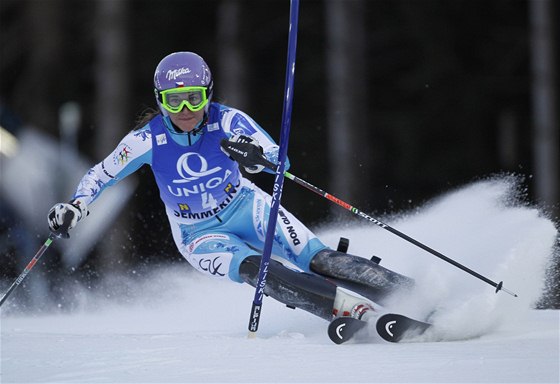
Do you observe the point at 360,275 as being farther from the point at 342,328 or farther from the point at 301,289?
the point at 342,328

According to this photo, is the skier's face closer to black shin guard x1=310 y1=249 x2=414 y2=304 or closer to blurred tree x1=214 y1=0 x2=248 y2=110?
black shin guard x1=310 y1=249 x2=414 y2=304

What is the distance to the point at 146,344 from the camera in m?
6.03

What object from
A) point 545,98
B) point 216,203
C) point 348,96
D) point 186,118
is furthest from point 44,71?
point 186,118

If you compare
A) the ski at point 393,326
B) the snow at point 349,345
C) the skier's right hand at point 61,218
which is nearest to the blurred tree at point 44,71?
the snow at point 349,345

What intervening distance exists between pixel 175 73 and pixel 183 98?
0.16 m

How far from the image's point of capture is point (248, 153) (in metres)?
6.53

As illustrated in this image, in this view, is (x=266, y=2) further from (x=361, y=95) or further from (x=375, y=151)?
(x=361, y=95)

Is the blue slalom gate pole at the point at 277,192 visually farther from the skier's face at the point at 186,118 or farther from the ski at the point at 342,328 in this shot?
the skier's face at the point at 186,118

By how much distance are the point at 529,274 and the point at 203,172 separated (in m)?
2.08

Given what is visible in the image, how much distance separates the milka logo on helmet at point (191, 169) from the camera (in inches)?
280

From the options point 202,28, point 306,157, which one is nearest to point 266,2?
point 202,28

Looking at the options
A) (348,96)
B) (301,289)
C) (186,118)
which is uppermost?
(348,96)

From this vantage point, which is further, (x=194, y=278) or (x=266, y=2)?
(x=266, y=2)

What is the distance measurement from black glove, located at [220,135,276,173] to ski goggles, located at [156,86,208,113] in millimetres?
416
